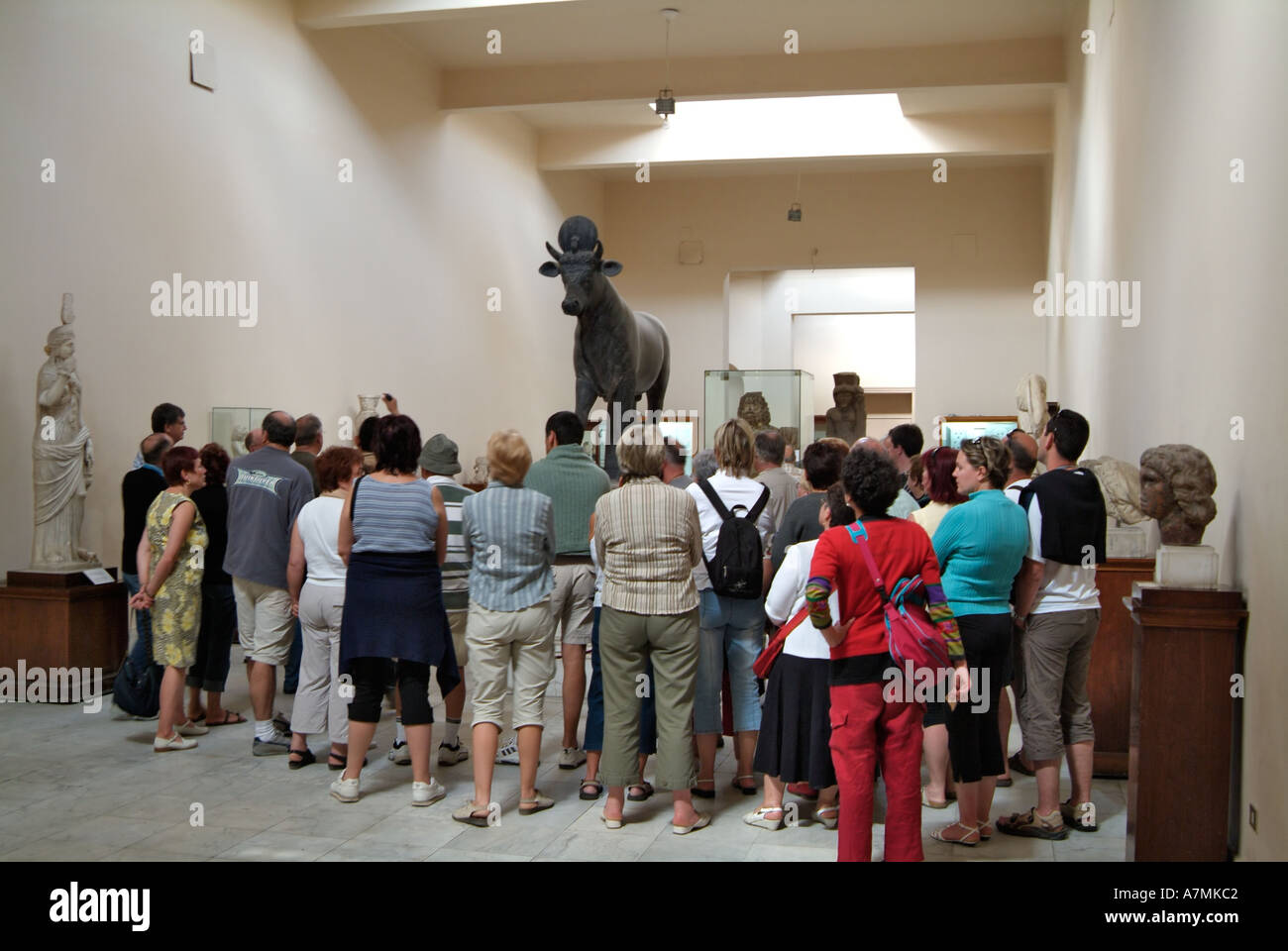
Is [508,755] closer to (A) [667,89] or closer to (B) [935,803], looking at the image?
(B) [935,803]

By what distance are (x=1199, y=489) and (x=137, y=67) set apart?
23.8 feet

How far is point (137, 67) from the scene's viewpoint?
792 cm

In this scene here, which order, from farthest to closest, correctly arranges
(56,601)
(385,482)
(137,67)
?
(137,67) → (56,601) → (385,482)

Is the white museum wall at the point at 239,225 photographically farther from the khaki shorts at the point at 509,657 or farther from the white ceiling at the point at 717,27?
the khaki shorts at the point at 509,657

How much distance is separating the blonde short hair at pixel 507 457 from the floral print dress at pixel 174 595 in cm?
177

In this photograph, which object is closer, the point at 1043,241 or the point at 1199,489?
the point at 1199,489

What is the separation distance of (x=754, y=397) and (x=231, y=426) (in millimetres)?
4818

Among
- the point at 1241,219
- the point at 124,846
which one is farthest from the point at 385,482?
the point at 1241,219

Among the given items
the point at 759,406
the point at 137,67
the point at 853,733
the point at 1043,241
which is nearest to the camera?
the point at 853,733

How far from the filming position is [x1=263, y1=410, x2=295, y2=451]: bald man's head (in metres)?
5.66

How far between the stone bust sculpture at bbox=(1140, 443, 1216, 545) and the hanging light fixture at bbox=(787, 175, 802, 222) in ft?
40.6

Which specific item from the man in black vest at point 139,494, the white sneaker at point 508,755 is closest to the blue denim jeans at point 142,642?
the man in black vest at point 139,494

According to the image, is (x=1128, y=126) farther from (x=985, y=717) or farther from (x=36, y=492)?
(x=36, y=492)

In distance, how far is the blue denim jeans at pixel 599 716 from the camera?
465 cm
